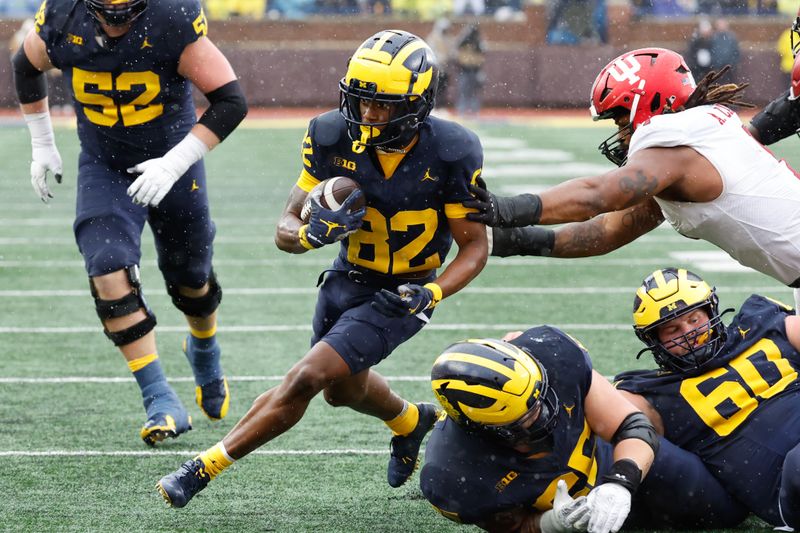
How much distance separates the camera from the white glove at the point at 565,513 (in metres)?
3.46

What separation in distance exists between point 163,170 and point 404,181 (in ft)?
3.81

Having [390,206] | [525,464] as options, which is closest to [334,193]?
[390,206]

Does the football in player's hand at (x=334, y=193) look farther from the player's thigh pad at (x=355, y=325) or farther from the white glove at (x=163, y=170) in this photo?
the white glove at (x=163, y=170)

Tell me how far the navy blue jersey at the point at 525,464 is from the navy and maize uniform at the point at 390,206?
52 cm

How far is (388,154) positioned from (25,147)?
13795 millimetres

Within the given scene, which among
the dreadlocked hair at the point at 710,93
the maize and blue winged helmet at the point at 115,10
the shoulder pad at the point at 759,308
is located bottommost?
the shoulder pad at the point at 759,308

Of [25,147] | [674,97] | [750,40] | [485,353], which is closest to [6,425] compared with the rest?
[485,353]

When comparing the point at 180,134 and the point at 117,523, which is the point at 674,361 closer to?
the point at 117,523

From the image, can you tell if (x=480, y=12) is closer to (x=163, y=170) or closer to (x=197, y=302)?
(x=197, y=302)

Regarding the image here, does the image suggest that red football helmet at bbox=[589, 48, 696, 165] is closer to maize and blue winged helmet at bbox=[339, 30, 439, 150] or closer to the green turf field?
maize and blue winged helmet at bbox=[339, 30, 439, 150]

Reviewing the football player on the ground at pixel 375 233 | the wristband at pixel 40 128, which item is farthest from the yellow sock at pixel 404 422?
the wristband at pixel 40 128

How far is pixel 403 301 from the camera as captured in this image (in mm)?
3984

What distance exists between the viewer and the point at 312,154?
14.2 ft

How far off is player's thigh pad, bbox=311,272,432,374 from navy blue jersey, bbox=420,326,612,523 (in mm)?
460
